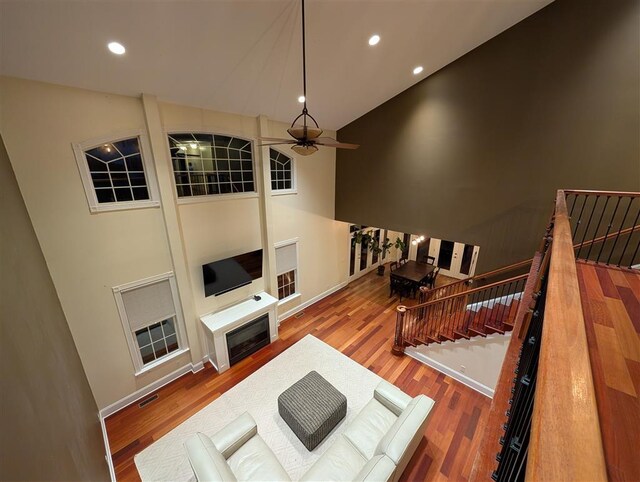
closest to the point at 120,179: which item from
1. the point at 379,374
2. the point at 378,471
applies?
the point at 378,471

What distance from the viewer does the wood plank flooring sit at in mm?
873

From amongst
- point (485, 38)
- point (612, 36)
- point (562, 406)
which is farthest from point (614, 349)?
point (485, 38)

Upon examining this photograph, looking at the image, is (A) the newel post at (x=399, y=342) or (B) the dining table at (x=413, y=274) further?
(B) the dining table at (x=413, y=274)

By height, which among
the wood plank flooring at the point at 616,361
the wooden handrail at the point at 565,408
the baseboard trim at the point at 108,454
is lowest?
the baseboard trim at the point at 108,454

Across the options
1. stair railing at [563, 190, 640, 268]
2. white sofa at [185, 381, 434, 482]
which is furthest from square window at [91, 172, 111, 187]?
stair railing at [563, 190, 640, 268]

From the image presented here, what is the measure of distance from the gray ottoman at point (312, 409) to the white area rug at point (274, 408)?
0.61 feet

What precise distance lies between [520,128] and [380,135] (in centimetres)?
260

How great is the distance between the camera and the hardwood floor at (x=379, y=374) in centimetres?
348

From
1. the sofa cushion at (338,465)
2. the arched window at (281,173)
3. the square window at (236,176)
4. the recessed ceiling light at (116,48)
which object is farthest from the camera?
the arched window at (281,173)

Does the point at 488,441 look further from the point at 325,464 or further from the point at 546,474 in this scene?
the point at 325,464

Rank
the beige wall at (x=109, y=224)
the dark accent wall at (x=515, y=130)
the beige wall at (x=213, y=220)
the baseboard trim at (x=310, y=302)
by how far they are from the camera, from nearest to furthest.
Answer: the beige wall at (x=109, y=224)
the dark accent wall at (x=515, y=130)
the beige wall at (x=213, y=220)
the baseboard trim at (x=310, y=302)

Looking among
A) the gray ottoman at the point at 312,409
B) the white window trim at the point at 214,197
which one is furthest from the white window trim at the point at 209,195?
the gray ottoman at the point at 312,409

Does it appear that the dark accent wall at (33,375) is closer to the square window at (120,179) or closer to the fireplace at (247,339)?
the square window at (120,179)

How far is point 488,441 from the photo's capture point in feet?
4.96
